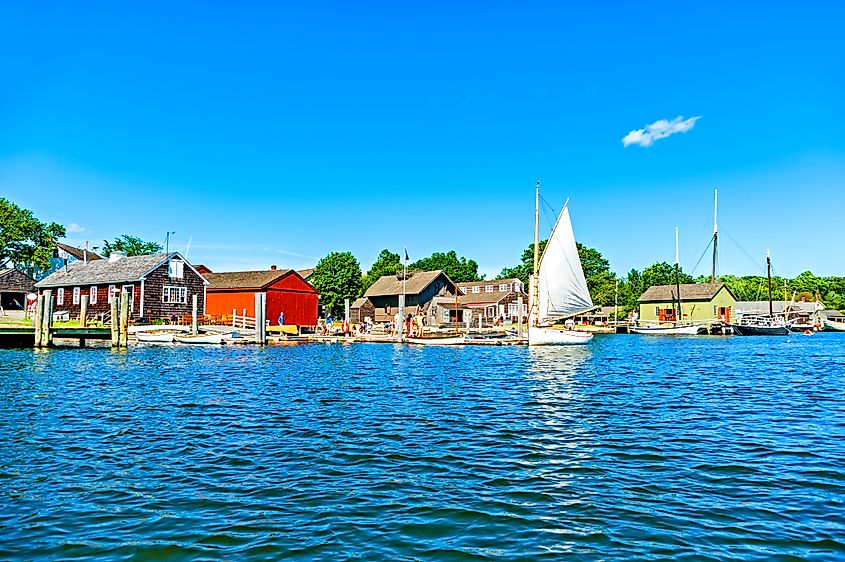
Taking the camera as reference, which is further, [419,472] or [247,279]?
[247,279]

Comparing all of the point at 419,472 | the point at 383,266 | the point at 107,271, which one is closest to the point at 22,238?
the point at 107,271

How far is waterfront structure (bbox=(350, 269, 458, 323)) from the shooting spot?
9175 centimetres

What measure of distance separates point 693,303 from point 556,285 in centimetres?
6167

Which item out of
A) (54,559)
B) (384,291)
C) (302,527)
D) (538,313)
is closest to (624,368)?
(538,313)

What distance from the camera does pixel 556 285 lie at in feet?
173

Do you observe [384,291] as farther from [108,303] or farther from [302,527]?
[302,527]

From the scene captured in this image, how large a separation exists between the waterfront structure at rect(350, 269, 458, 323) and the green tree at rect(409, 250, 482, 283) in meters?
49.2

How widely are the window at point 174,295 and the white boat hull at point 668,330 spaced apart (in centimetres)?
6300

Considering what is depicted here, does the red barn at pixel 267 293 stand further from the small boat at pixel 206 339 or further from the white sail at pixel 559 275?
the white sail at pixel 559 275

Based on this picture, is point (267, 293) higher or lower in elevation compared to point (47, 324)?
higher

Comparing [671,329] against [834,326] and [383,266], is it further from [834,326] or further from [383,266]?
[383,266]

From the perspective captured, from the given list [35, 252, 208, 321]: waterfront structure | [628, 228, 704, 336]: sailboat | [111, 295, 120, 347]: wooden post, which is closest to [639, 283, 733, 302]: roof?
[628, 228, 704, 336]: sailboat

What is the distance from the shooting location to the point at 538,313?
175 feet

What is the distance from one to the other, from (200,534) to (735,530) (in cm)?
746
